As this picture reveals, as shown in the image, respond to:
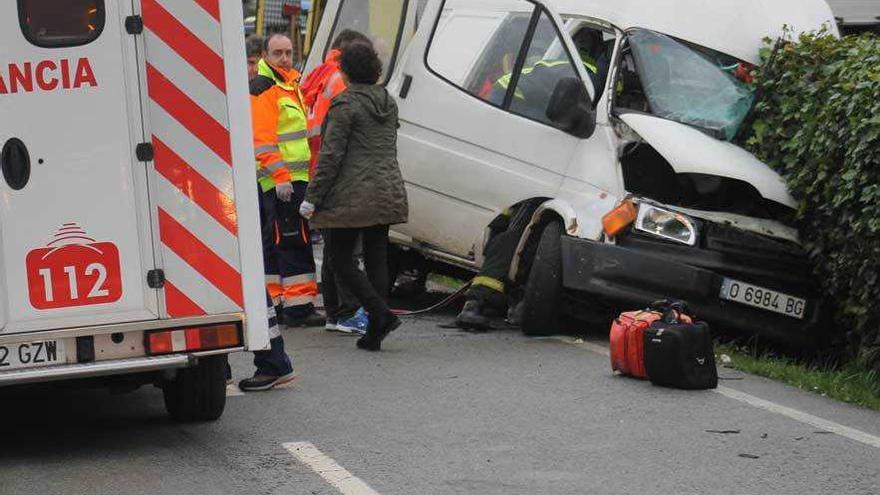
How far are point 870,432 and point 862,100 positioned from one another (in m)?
2.04

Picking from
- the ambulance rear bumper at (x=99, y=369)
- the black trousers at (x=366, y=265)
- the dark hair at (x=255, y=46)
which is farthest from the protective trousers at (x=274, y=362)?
the dark hair at (x=255, y=46)

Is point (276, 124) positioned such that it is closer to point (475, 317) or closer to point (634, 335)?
point (475, 317)

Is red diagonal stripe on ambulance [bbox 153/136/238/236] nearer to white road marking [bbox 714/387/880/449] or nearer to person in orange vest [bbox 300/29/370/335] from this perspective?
white road marking [bbox 714/387/880/449]

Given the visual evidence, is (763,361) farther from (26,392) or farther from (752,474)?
(26,392)

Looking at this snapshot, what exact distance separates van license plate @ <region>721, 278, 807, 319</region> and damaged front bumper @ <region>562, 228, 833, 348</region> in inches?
1.2

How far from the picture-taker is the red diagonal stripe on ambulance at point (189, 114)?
264 inches

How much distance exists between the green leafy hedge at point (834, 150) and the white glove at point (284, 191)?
2984mm

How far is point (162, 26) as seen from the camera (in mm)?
6676

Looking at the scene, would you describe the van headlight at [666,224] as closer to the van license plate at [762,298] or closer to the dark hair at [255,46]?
the van license plate at [762,298]

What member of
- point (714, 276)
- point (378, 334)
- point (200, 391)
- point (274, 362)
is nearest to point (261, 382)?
point (274, 362)

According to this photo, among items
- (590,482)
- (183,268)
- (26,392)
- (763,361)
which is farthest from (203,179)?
(763,361)

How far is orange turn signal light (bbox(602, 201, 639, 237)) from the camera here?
9.49 m

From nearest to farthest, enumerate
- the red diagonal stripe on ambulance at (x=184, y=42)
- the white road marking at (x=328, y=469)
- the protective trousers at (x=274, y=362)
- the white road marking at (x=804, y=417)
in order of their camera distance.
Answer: the white road marking at (x=328, y=469)
the red diagonal stripe on ambulance at (x=184, y=42)
the white road marking at (x=804, y=417)
the protective trousers at (x=274, y=362)

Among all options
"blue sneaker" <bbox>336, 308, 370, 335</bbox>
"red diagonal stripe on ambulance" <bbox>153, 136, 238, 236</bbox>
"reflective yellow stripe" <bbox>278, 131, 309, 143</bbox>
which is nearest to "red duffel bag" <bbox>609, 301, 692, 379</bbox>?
"blue sneaker" <bbox>336, 308, 370, 335</bbox>
